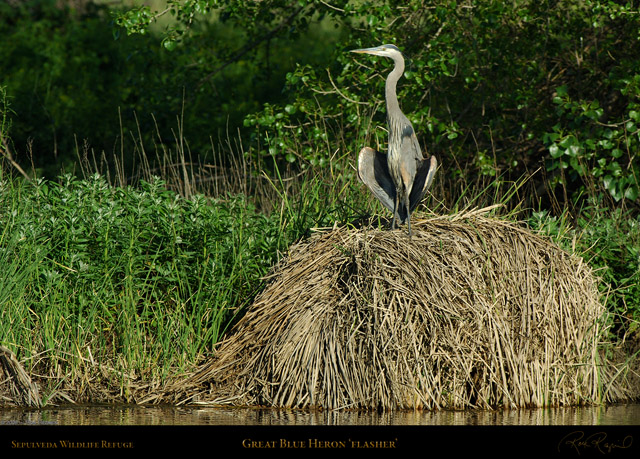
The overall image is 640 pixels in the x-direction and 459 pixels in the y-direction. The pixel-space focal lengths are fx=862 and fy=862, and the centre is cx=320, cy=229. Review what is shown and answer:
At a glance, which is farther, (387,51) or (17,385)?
(387,51)

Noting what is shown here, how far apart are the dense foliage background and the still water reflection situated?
2.42 ft

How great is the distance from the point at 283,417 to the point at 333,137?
391 cm

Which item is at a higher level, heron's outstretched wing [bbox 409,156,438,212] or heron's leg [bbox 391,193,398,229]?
heron's outstretched wing [bbox 409,156,438,212]

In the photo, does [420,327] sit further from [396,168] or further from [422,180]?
[396,168]

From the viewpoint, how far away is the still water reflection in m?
4.84

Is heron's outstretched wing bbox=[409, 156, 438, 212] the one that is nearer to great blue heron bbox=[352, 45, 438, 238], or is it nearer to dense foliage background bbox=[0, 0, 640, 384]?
great blue heron bbox=[352, 45, 438, 238]

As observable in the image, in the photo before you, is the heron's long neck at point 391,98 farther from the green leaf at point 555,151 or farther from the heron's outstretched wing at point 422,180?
the green leaf at point 555,151

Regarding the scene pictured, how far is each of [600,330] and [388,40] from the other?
A: 3319mm

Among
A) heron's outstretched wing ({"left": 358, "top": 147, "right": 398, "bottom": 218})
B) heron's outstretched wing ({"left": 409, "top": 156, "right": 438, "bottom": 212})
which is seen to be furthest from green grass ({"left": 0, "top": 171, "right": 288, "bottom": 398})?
heron's outstretched wing ({"left": 409, "top": 156, "right": 438, "bottom": 212})

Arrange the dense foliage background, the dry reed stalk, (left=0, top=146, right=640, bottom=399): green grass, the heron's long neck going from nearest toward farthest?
the dry reed stalk, (left=0, top=146, right=640, bottom=399): green grass, the heron's long neck, the dense foliage background

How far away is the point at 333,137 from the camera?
8.33m

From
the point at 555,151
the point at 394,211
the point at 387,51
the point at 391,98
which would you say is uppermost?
the point at 387,51

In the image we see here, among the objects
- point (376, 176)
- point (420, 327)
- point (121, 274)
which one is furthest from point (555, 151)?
point (121, 274)
